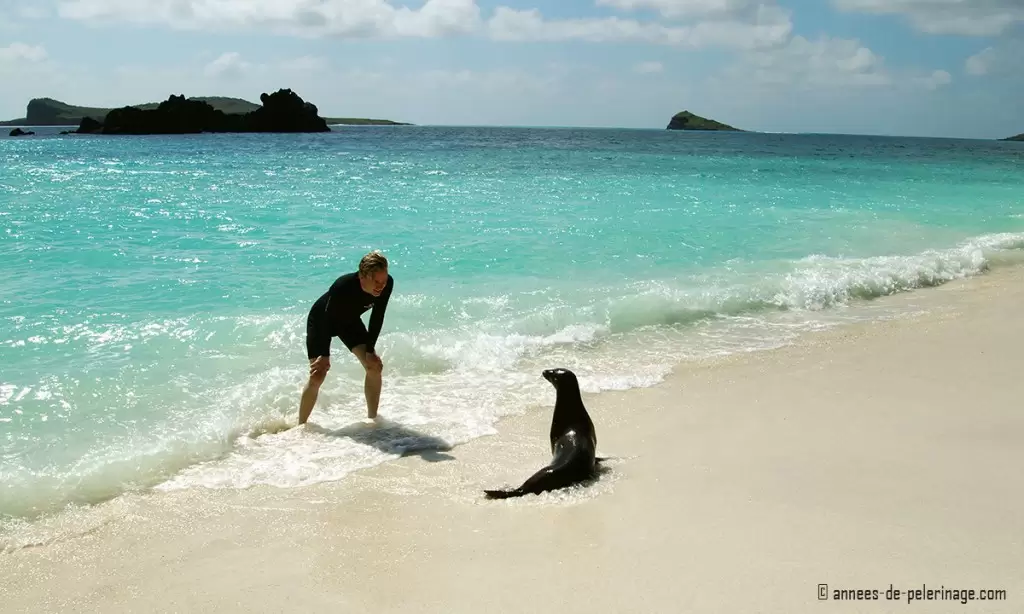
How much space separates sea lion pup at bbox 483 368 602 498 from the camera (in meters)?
4.74

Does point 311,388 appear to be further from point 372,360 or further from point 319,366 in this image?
point 372,360

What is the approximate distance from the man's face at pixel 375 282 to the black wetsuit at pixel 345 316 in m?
0.15

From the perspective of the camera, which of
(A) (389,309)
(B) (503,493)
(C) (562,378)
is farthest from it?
(A) (389,309)

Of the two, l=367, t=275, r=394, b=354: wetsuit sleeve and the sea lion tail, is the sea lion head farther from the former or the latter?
l=367, t=275, r=394, b=354: wetsuit sleeve

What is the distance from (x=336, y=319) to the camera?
19.6ft

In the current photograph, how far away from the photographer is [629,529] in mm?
4223

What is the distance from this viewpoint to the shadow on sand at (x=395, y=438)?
5.57 m

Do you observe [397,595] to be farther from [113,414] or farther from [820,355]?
[820,355]

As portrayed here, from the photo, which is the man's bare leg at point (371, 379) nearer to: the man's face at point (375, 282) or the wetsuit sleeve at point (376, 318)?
the wetsuit sleeve at point (376, 318)

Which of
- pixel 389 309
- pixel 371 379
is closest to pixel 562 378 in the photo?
pixel 371 379

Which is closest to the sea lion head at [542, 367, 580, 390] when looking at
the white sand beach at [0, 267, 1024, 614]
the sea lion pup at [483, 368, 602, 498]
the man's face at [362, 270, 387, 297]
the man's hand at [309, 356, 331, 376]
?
the sea lion pup at [483, 368, 602, 498]

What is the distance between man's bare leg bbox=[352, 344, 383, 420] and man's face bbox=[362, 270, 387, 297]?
0.55 m

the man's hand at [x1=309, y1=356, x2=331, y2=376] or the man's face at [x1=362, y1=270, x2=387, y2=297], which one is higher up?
the man's face at [x1=362, y1=270, x2=387, y2=297]

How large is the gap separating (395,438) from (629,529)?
88.8 inches
